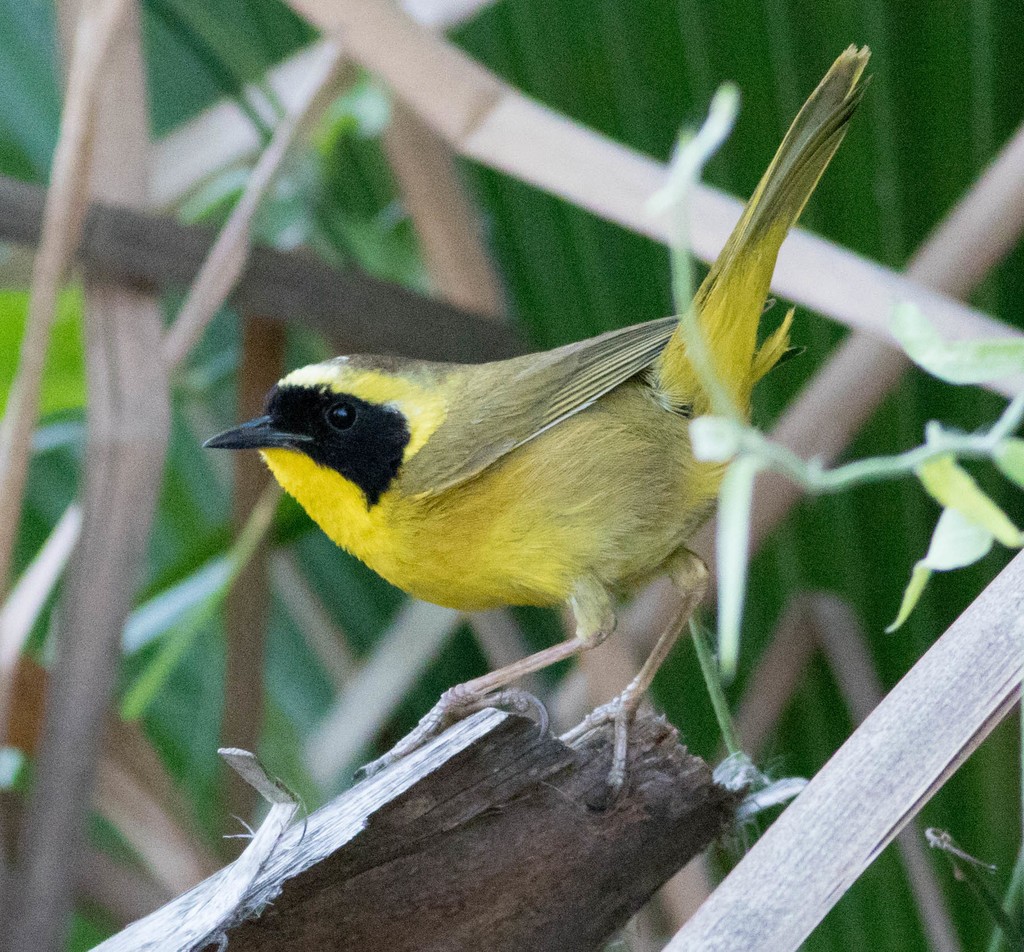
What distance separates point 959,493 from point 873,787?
196 mm

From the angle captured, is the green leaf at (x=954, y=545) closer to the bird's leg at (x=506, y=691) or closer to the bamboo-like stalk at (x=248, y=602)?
the bird's leg at (x=506, y=691)

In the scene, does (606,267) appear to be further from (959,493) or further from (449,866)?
(959,493)

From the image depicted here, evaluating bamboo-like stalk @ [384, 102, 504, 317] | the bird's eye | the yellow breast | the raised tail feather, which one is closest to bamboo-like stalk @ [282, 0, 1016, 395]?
the raised tail feather

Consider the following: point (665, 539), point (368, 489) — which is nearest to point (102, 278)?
point (368, 489)

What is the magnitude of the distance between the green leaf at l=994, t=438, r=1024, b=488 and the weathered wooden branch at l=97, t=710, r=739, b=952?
37 centimetres

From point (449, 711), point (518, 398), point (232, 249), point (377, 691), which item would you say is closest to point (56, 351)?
point (232, 249)

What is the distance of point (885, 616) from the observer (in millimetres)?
1898

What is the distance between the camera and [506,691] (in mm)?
823

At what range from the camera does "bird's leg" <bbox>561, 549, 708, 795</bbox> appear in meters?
0.74

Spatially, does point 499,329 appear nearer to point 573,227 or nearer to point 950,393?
point 573,227

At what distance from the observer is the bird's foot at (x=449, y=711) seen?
80 cm

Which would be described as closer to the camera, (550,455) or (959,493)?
(959,493)

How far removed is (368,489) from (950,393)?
0.97m

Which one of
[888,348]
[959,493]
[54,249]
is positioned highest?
[54,249]
